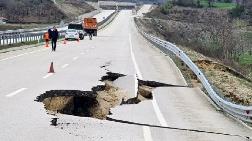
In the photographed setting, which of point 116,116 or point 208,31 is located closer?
point 116,116

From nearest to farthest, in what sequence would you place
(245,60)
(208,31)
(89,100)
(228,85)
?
1. (89,100)
2. (228,85)
3. (245,60)
4. (208,31)

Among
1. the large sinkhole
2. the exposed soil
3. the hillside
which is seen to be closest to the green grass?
the hillside

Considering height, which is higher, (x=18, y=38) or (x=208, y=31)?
(x=18, y=38)

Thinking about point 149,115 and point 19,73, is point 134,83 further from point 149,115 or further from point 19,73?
point 149,115

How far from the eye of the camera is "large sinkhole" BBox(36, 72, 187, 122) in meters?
15.0

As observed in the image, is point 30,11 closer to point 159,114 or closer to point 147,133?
point 159,114

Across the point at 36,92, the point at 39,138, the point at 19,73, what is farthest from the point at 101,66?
the point at 39,138

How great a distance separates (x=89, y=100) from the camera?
16.6 meters

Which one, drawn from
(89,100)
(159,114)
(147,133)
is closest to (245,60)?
→ (89,100)

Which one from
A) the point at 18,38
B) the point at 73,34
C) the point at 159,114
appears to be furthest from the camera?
the point at 73,34

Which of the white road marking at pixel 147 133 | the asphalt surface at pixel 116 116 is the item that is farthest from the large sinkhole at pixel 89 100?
the white road marking at pixel 147 133

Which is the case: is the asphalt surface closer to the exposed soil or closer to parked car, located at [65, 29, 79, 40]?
the exposed soil

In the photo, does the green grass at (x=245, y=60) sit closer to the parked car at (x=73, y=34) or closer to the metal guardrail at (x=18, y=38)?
the parked car at (x=73, y=34)

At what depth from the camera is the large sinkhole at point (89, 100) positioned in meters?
15.0
